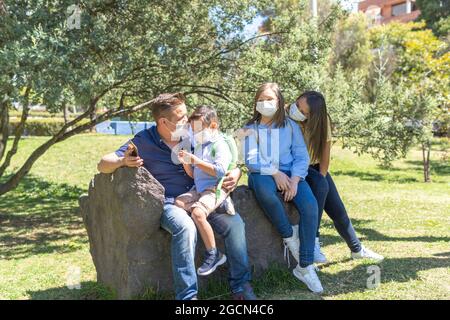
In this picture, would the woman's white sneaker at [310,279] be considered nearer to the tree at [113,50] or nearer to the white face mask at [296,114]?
the white face mask at [296,114]

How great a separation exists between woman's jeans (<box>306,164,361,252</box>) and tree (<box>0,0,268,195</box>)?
2.78 m

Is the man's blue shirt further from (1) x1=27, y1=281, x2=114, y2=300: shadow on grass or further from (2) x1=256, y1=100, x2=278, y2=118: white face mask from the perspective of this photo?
(1) x1=27, y1=281, x2=114, y2=300: shadow on grass

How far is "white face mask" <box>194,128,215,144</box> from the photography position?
3971 mm

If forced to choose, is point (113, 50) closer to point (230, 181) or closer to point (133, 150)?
point (133, 150)

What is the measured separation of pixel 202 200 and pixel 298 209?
3.03 ft

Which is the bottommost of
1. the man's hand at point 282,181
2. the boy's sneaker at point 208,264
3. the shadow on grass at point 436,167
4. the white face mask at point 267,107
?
the shadow on grass at point 436,167

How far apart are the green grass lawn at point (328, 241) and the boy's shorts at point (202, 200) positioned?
74cm

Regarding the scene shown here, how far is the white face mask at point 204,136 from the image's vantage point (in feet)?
13.0

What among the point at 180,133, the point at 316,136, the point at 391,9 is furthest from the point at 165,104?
the point at 391,9

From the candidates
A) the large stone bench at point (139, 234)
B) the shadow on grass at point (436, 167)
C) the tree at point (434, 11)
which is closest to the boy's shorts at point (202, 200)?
the large stone bench at point (139, 234)

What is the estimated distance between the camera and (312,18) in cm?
784

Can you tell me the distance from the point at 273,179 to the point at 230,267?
85 centimetres
